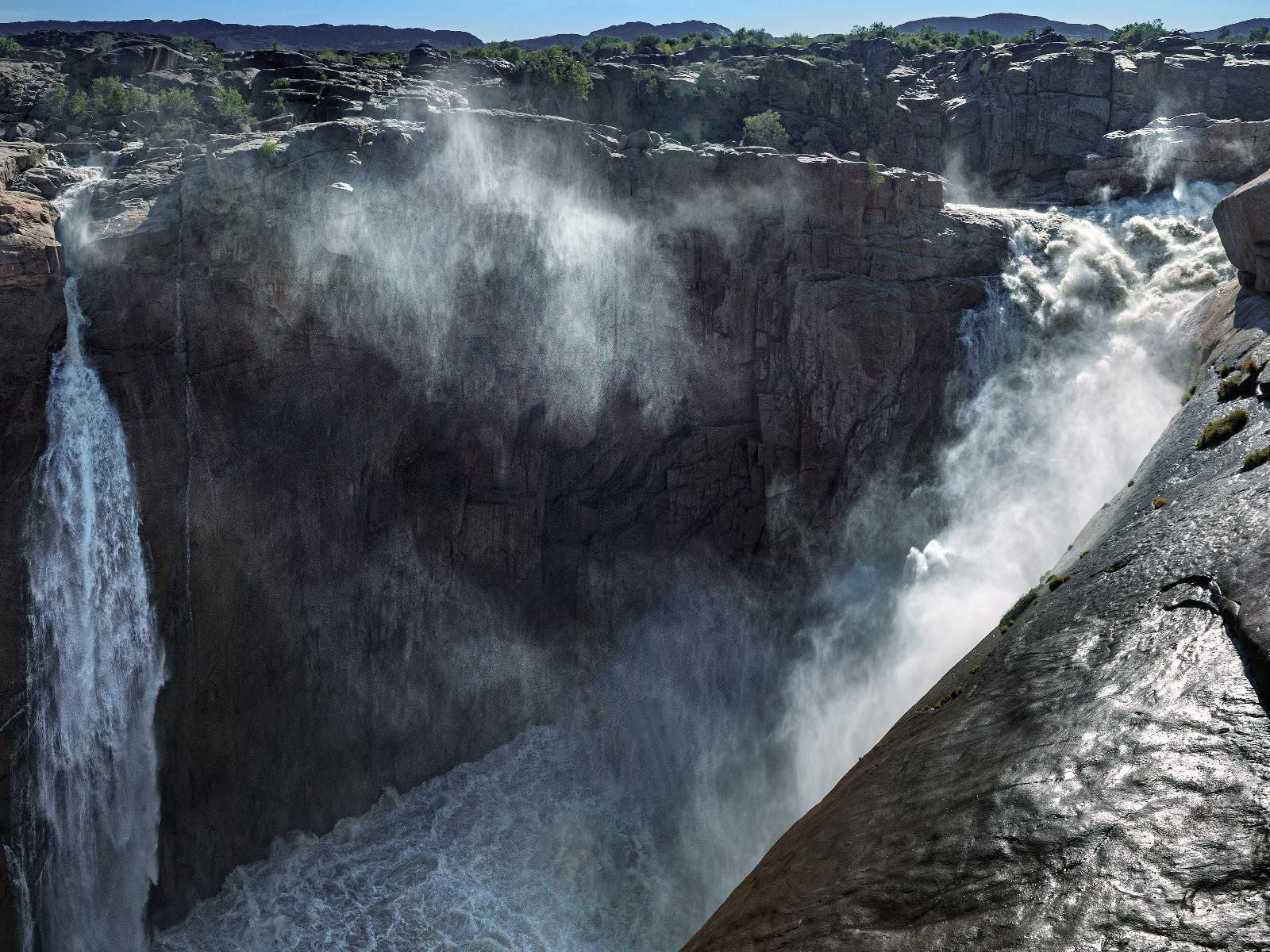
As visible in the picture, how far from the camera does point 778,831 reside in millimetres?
36969

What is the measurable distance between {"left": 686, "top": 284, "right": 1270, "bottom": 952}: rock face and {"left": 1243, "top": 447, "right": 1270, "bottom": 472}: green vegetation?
0.22m

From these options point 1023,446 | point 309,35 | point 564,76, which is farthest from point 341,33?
point 1023,446

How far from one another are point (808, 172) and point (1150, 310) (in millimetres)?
13814

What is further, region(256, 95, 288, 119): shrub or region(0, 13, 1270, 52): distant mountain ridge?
region(0, 13, 1270, 52): distant mountain ridge

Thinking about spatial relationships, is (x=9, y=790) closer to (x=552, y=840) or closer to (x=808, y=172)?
(x=552, y=840)

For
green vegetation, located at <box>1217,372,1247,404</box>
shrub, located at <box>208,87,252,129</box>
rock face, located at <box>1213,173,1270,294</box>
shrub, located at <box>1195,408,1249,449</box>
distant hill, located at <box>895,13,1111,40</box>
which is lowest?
shrub, located at <box>1195,408,1249,449</box>

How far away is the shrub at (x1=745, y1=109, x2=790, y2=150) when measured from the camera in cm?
5762

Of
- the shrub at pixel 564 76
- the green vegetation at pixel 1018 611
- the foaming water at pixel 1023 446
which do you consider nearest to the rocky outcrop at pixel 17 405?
the foaming water at pixel 1023 446

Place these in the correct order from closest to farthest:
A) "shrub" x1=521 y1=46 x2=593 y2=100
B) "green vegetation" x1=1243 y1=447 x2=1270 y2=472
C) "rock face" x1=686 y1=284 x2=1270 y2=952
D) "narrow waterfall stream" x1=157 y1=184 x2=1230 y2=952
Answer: "rock face" x1=686 y1=284 x2=1270 y2=952 → "green vegetation" x1=1243 y1=447 x2=1270 y2=472 → "narrow waterfall stream" x1=157 y1=184 x2=1230 y2=952 → "shrub" x1=521 y1=46 x2=593 y2=100

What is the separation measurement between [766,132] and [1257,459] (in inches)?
1585

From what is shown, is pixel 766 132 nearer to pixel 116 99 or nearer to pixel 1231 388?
pixel 116 99

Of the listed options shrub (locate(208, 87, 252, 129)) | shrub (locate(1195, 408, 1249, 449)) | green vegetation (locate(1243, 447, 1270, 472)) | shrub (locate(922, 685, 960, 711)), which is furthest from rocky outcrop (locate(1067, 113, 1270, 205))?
shrub (locate(922, 685, 960, 711))

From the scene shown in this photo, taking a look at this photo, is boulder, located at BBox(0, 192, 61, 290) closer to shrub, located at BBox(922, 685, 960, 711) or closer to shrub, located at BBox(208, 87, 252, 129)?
shrub, located at BBox(208, 87, 252, 129)

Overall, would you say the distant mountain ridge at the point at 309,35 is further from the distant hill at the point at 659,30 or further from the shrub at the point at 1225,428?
the shrub at the point at 1225,428
